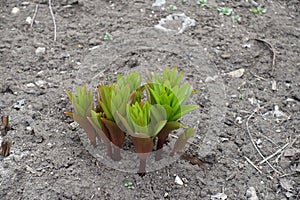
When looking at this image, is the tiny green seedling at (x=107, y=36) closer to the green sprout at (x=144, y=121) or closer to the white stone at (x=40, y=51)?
the white stone at (x=40, y=51)

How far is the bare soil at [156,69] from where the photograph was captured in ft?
6.93

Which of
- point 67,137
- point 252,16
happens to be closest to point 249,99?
point 252,16

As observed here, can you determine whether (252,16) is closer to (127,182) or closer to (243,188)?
(243,188)

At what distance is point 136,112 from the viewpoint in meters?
1.80

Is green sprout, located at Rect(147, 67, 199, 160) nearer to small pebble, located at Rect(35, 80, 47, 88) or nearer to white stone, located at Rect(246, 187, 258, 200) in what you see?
white stone, located at Rect(246, 187, 258, 200)

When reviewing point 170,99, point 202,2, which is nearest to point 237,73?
point 202,2

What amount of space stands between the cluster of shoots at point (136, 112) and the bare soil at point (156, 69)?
0.18 m

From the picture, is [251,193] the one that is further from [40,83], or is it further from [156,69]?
[40,83]

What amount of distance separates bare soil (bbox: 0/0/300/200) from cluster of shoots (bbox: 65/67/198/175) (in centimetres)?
18

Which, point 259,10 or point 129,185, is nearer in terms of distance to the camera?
point 129,185

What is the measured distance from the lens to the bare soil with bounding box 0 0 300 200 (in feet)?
6.93

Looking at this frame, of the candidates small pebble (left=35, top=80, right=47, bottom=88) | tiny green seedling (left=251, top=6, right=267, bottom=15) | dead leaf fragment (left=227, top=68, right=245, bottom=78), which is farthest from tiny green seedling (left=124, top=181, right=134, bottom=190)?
tiny green seedling (left=251, top=6, right=267, bottom=15)

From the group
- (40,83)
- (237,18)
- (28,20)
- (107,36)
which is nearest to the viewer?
(40,83)

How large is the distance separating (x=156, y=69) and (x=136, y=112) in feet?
2.98
